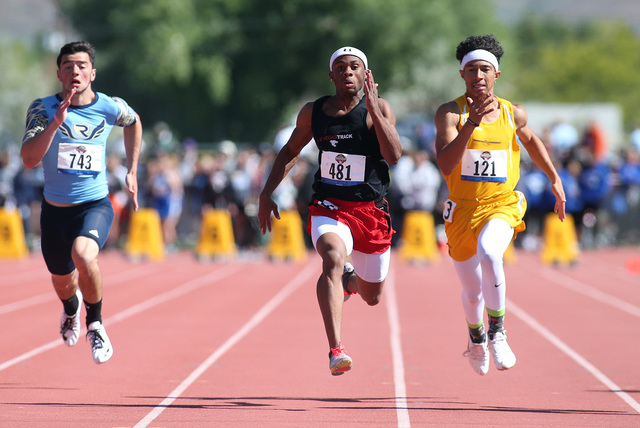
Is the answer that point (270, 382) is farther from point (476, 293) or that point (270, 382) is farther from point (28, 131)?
point (28, 131)

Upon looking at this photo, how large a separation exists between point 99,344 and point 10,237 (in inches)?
559

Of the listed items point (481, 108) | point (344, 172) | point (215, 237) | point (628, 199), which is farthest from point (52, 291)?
point (628, 199)

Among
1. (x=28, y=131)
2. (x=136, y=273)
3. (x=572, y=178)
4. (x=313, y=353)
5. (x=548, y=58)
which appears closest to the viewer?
(x=28, y=131)

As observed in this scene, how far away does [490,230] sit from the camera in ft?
21.6

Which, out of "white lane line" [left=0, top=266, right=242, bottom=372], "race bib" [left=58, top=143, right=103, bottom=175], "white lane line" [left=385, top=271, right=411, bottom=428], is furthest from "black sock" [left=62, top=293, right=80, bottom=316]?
"white lane line" [left=385, top=271, right=411, bottom=428]

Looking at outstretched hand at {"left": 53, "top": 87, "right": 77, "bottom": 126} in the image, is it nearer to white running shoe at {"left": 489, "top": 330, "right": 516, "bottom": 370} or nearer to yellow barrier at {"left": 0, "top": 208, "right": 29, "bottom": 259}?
white running shoe at {"left": 489, "top": 330, "right": 516, "bottom": 370}

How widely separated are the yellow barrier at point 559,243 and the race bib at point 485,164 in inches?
496

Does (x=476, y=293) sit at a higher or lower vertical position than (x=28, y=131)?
lower

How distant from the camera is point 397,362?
854 centimetres

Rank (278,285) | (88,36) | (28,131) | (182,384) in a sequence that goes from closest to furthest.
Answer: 1. (28,131)
2. (182,384)
3. (278,285)
4. (88,36)

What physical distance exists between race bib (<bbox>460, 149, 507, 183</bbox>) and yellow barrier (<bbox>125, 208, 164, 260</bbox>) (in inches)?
551

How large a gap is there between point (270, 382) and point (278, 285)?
26.3ft

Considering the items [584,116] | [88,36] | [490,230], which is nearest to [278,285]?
[490,230]

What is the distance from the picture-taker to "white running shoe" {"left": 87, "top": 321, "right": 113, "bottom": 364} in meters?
6.98
